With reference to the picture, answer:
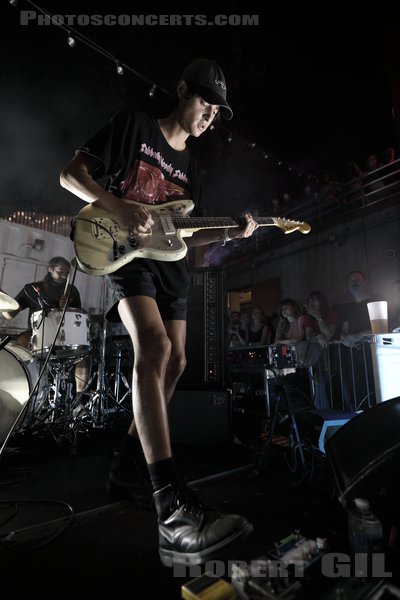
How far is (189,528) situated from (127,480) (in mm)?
756

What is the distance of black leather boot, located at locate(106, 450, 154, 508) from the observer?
65.7 inches

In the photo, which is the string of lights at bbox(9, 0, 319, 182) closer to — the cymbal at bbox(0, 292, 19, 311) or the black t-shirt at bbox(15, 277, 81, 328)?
the black t-shirt at bbox(15, 277, 81, 328)

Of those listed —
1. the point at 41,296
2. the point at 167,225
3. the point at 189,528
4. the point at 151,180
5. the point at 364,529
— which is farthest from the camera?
the point at 41,296

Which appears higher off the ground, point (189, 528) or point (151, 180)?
point (151, 180)

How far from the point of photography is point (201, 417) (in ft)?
10.9

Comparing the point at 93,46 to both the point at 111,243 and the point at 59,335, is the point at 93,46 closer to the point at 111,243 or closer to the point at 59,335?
the point at 59,335

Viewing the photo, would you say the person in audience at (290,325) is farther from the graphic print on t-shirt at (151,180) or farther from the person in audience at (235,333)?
the graphic print on t-shirt at (151,180)

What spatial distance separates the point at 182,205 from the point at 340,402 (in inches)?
169

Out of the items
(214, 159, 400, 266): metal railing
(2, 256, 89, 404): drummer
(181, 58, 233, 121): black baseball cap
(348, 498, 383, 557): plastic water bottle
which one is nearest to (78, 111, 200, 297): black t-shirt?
(181, 58, 233, 121): black baseball cap

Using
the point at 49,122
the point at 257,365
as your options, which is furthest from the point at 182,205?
the point at 49,122

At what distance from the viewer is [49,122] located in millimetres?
5375

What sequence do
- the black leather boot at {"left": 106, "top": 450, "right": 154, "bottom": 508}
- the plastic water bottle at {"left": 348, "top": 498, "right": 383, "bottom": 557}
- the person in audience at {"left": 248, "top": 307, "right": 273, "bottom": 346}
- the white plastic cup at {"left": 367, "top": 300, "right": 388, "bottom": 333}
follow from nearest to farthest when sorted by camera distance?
the plastic water bottle at {"left": 348, "top": 498, "right": 383, "bottom": 557}
the black leather boot at {"left": 106, "top": 450, "right": 154, "bottom": 508}
the white plastic cup at {"left": 367, "top": 300, "right": 388, "bottom": 333}
the person in audience at {"left": 248, "top": 307, "right": 273, "bottom": 346}

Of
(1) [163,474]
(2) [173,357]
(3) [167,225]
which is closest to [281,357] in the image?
(2) [173,357]

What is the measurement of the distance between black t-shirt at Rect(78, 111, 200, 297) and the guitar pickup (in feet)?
0.51
